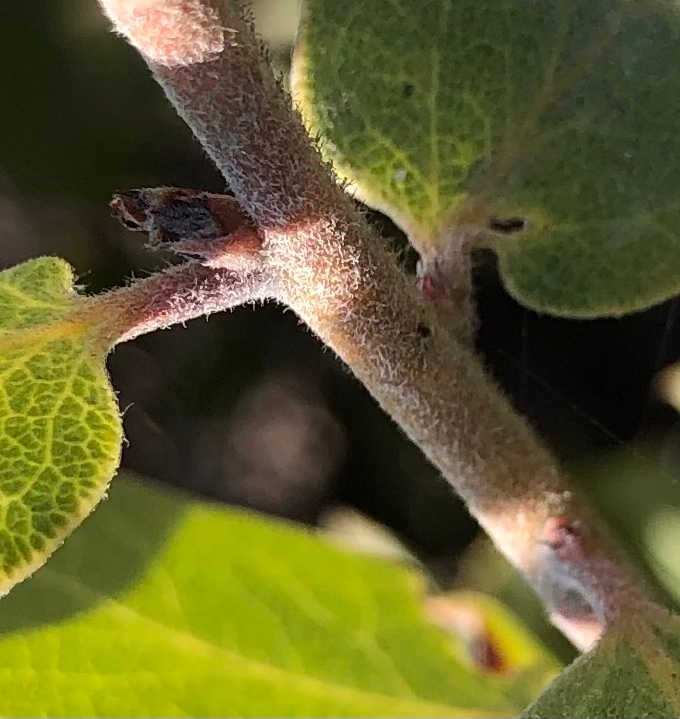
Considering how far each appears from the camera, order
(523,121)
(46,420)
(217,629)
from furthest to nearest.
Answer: (217,629), (523,121), (46,420)

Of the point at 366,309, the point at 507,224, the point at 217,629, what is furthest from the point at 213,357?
the point at 366,309

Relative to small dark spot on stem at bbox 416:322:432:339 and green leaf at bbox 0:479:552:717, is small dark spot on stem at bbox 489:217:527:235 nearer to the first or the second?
small dark spot on stem at bbox 416:322:432:339

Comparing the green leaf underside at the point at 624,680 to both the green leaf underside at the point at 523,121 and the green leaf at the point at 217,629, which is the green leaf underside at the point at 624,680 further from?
the green leaf at the point at 217,629

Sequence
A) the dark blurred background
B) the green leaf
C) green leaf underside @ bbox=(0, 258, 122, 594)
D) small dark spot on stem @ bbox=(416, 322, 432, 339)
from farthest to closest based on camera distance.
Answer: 1. the dark blurred background
2. the green leaf
3. small dark spot on stem @ bbox=(416, 322, 432, 339)
4. green leaf underside @ bbox=(0, 258, 122, 594)

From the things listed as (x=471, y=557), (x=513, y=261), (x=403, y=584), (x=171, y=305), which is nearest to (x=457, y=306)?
(x=513, y=261)

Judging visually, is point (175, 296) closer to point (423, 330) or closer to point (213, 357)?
point (423, 330)

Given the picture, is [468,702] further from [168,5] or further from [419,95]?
[168,5]

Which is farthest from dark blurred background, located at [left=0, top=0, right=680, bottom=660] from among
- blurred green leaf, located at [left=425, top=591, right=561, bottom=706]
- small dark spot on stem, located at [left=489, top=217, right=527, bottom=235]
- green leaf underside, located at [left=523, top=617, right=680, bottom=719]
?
green leaf underside, located at [left=523, top=617, right=680, bottom=719]
